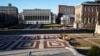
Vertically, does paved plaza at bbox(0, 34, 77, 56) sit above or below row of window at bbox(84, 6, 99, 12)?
below

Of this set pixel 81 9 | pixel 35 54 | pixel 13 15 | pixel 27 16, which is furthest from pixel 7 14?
pixel 35 54

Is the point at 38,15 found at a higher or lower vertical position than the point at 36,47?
higher

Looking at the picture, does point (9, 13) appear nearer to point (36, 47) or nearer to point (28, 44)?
point (28, 44)

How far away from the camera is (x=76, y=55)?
24.2 m

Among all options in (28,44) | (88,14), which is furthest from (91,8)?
(28,44)

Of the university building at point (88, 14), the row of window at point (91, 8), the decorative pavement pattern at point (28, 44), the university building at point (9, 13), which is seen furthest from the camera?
the university building at point (9, 13)

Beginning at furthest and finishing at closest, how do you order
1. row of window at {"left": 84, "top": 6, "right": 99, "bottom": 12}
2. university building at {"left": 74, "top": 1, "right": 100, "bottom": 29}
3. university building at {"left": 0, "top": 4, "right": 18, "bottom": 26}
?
university building at {"left": 0, "top": 4, "right": 18, "bottom": 26} → row of window at {"left": 84, "top": 6, "right": 99, "bottom": 12} → university building at {"left": 74, "top": 1, "right": 100, "bottom": 29}

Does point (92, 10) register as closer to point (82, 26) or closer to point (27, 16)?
point (82, 26)

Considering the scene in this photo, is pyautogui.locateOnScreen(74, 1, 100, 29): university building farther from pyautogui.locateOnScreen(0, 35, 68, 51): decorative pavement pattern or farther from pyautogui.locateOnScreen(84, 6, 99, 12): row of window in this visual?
pyautogui.locateOnScreen(0, 35, 68, 51): decorative pavement pattern

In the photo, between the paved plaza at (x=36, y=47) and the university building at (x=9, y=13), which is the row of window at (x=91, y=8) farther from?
the university building at (x=9, y=13)

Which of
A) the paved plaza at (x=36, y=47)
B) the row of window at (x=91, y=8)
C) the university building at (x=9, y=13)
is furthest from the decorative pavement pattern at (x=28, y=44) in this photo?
the university building at (x=9, y=13)

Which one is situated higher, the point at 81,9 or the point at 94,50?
the point at 81,9

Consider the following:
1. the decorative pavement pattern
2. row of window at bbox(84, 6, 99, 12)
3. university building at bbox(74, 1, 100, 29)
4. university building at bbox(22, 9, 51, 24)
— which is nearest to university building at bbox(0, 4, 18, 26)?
university building at bbox(22, 9, 51, 24)

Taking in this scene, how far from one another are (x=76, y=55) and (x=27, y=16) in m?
149
